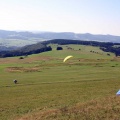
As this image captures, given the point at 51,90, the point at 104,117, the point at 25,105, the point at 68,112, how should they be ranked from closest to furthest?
the point at 104,117 < the point at 68,112 < the point at 25,105 < the point at 51,90

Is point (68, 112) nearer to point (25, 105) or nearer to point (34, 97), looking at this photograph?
point (25, 105)

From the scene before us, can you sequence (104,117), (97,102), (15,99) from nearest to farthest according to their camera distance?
(104,117) → (97,102) → (15,99)

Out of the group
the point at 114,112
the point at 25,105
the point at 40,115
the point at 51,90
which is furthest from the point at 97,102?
the point at 51,90

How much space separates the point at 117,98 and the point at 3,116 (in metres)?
12.5

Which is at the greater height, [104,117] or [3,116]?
[104,117]

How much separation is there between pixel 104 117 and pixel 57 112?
4.44m

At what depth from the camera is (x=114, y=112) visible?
78.6 feet

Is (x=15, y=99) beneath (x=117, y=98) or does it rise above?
beneath

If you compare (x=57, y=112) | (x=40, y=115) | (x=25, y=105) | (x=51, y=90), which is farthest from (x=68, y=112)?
(x=51, y=90)

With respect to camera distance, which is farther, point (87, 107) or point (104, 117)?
point (87, 107)

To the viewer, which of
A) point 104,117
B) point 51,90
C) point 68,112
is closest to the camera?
point 104,117

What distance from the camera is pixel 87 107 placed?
26.3 metres

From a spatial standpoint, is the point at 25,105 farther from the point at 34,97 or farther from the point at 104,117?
the point at 104,117

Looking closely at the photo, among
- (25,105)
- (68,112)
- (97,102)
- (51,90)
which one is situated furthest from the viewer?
(51,90)
